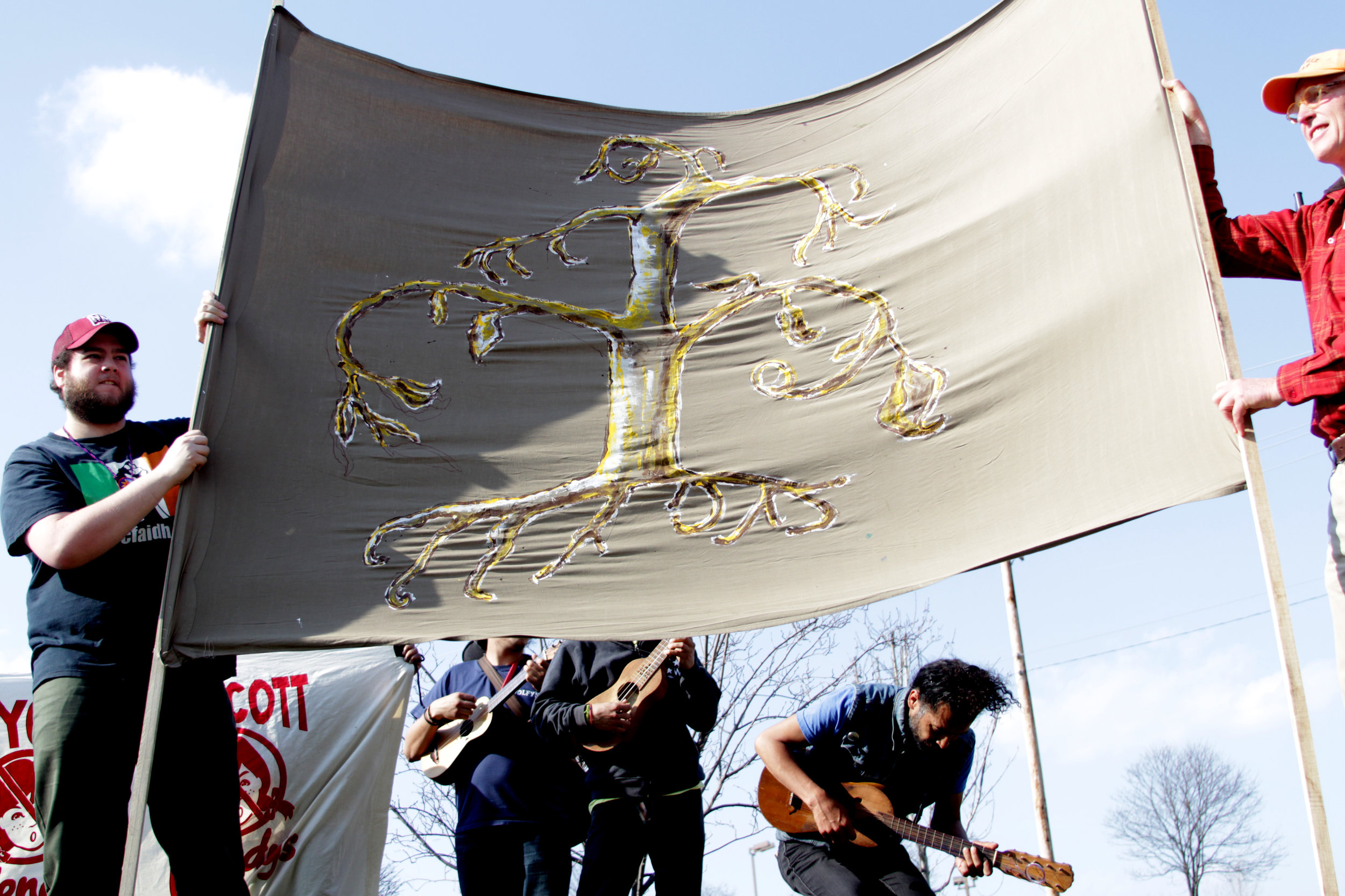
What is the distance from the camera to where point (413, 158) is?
380 centimetres

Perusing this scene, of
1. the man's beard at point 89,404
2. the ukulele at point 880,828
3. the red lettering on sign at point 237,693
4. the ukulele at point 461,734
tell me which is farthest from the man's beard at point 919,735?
the man's beard at point 89,404

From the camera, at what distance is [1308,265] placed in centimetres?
270

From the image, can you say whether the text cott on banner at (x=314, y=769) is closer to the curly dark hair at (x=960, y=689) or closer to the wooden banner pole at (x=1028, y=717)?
the curly dark hair at (x=960, y=689)

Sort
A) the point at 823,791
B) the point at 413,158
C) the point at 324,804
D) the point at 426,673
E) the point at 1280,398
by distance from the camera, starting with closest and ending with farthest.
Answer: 1. the point at 1280,398
2. the point at 413,158
3. the point at 823,791
4. the point at 324,804
5. the point at 426,673

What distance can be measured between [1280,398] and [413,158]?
277cm

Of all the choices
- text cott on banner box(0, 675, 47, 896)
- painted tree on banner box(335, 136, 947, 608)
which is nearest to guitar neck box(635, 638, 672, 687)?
painted tree on banner box(335, 136, 947, 608)

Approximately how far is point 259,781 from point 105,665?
1939mm

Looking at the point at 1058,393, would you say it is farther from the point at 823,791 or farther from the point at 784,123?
the point at 823,791

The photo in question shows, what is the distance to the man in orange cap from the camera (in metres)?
2.41

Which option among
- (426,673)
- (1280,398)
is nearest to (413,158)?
(1280,398)

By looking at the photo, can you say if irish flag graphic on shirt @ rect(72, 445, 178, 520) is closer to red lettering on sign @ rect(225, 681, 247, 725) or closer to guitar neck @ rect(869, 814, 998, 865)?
red lettering on sign @ rect(225, 681, 247, 725)

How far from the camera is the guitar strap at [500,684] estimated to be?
15.8ft

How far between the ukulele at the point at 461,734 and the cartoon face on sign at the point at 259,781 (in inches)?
24.1

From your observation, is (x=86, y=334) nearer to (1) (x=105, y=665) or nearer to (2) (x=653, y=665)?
(1) (x=105, y=665)
